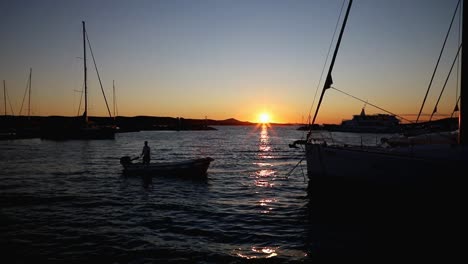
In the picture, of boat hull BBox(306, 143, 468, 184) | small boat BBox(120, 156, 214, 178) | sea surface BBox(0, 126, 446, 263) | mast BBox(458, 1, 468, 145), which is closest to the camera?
sea surface BBox(0, 126, 446, 263)

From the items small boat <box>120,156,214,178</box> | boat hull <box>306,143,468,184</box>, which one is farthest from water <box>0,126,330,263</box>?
boat hull <box>306,143,468,184</box>

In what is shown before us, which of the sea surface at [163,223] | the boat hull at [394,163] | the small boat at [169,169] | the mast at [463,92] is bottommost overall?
the sea surface at [163,223]

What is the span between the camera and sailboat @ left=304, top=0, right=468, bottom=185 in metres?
13.4

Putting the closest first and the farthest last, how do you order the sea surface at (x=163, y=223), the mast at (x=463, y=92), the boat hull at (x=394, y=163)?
the sea surface at (x=163, y=223), the boat hull at (x=394, y=163), the mast at (x=463, y=92)

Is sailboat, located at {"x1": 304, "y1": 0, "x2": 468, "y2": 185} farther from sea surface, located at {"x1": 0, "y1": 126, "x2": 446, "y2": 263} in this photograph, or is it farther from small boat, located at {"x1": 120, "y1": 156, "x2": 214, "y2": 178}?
small boat, located at {"x1": 120, "y1": 156, "x2": 214, "y2": 178}

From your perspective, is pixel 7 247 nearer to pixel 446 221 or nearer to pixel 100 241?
pixel 100 241

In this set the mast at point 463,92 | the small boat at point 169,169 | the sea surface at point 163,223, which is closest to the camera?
the sea surface at point 163,223

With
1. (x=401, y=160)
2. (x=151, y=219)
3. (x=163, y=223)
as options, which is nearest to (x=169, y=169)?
(x=151, y=219)

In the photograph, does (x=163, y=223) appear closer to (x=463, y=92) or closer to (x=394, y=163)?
(x=394, y=163)

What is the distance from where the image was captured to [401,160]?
47.9 feet

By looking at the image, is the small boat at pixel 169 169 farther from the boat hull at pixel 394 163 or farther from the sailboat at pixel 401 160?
the sailboat at pixel 401 160

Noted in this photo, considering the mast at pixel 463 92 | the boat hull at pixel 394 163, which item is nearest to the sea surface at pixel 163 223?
the boat hull at pixel 394 163

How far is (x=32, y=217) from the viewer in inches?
563

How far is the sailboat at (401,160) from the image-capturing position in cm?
1337
